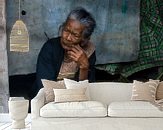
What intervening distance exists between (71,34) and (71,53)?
306mm

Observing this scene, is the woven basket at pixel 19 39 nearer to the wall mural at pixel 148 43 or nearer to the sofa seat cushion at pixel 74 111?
the wall mural at pixel 148 43

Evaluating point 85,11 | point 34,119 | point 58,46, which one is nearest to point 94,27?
point 85,11

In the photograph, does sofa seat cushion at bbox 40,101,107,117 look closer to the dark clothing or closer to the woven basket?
the dark clothing

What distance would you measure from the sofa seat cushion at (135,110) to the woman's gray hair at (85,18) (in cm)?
156

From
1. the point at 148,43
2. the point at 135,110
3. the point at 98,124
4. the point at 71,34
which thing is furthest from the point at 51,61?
the point at 135,110

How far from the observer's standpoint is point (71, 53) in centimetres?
588

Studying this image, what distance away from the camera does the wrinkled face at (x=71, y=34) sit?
19.1ft

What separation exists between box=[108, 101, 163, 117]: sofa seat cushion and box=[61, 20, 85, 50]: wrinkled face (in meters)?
1.51

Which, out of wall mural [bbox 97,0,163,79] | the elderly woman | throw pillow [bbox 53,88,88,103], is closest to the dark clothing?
the elderly woman

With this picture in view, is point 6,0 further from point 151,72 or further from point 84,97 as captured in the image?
point 151,72

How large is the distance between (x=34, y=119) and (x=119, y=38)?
80.3 inches

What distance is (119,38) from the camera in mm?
5844

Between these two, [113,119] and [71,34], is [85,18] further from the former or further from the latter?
[113,119]

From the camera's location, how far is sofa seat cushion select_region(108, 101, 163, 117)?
459 cm
